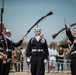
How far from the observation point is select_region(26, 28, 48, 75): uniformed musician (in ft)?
58.1

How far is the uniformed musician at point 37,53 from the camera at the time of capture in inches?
698

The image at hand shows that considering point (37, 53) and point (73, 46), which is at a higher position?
point (73, 46)

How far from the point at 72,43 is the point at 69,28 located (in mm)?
645

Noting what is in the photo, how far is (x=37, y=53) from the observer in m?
17.8

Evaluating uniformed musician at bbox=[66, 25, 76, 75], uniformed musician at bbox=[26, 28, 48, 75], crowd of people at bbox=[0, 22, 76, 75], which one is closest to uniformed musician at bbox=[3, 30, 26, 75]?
crowd of people at bbox=[0, 22, 76, 75]

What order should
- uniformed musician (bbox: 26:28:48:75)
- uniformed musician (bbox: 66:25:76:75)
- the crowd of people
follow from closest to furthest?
1. the crowd of people
2. uniformed musician (bbox: 66:25:76:75)
3. uniformed musician (bbox: 26:28:48:75)

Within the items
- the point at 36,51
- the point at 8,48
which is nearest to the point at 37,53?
the point at 36,51

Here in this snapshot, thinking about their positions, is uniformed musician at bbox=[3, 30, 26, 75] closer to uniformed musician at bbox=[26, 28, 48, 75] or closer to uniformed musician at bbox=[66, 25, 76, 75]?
uniformed musician at bbox=[26, 28, 48, 75]

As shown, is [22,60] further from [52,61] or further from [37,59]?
[37,59]

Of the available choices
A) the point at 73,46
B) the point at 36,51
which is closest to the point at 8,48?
the point at 36,51

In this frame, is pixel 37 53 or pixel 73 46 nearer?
pixel 73 46

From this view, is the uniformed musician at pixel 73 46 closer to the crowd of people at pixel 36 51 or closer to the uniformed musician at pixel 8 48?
the crowd of people at pixel 36 51

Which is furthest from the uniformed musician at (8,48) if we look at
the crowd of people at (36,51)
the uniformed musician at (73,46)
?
the uniformed musician at (73,46)

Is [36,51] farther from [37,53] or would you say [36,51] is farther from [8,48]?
[8,48]
